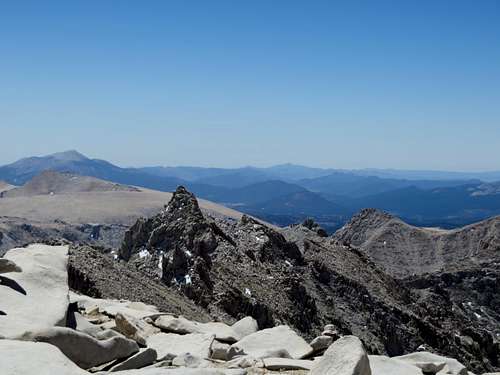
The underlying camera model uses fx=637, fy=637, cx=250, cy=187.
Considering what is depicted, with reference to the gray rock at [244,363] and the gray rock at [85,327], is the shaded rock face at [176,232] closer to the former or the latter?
the gray rock at [85,327]

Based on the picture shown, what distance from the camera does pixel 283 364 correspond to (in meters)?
13.1

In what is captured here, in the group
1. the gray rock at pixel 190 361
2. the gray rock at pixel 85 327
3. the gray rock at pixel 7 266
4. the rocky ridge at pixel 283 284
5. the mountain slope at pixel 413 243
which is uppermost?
the gray rock at pixel 7 266

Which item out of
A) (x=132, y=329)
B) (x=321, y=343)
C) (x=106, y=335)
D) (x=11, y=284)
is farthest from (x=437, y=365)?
(x=11, y=284)

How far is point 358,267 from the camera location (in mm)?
59344

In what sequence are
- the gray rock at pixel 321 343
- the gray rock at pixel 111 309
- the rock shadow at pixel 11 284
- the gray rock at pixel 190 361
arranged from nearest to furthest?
the gray rock at pixel 190 361, the rock shadow at pixel 11 284, the gray rock at pixel 321 343, the gray rock at pixel 111 309

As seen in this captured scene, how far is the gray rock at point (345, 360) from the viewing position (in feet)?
35.9

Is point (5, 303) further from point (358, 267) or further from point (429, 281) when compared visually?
point (429, 281)

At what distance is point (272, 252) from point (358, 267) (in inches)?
510

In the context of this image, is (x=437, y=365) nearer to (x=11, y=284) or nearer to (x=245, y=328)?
(x=245, y=328)

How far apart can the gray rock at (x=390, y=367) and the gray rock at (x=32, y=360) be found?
620cm

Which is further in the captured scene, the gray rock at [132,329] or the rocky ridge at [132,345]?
the gray rock at [132,329]

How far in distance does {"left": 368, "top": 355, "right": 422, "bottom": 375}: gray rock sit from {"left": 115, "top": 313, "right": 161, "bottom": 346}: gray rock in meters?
5.11

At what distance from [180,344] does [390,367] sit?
482 cm

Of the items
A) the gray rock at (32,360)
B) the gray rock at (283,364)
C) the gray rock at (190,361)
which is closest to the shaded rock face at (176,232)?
the gray rock at (283,364)
